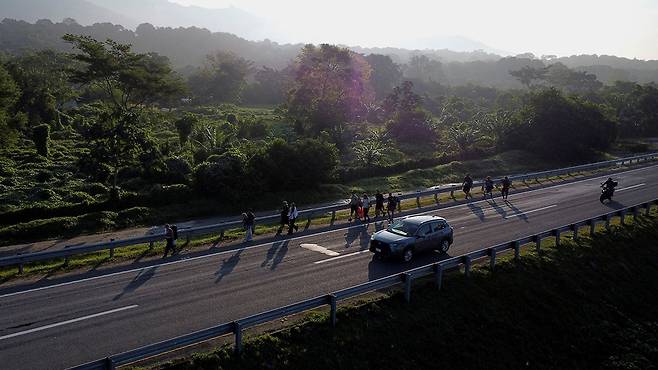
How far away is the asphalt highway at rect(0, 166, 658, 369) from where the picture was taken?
13125 mm

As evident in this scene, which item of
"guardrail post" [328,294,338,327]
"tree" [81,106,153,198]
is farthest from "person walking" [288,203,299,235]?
"tree" [81,106,153,198]

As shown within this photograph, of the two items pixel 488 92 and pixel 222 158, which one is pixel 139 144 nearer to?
pixel 222 158

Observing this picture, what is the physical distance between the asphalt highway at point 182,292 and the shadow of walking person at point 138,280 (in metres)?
0.03

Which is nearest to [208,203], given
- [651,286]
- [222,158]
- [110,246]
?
[222,158]

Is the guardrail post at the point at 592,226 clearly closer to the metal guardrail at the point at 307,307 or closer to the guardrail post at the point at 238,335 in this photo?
the metal guardrail at the point at 307,307

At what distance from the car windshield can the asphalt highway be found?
1192mm

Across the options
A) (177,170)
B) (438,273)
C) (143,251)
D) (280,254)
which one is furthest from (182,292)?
(177,170)

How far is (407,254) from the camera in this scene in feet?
66.6

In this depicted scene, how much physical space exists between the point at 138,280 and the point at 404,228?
10550 mm

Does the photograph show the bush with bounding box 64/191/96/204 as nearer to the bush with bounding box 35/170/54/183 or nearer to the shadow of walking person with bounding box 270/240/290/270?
the bush with bounding box 35/170/54/183

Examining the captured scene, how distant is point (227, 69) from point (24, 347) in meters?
103

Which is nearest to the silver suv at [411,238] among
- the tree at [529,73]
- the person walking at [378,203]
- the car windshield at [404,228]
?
the car windshield at [404,228]

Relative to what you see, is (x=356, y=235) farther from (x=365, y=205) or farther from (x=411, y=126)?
(x=411, y=126)

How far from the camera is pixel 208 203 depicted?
3306cm
